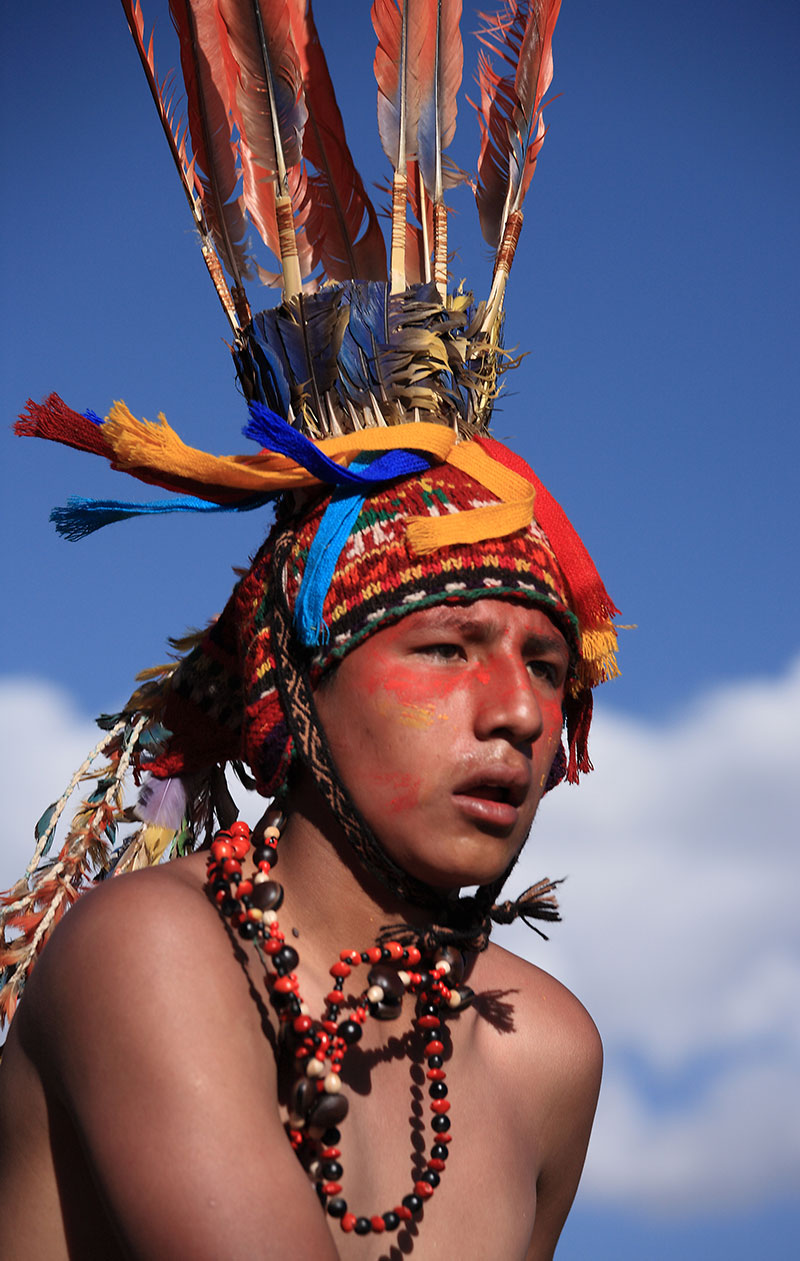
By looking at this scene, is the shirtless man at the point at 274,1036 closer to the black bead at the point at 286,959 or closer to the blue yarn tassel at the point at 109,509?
the black bead at the point at 286,959

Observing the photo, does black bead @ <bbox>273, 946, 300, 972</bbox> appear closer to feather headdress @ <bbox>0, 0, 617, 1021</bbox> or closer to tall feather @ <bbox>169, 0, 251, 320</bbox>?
feather headdress @ <bbox>0, 0, 617, 1021</bbox>

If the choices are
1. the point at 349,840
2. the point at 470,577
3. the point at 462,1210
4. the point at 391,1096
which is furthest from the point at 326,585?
the point at 462,1210

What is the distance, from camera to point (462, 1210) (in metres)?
2.86

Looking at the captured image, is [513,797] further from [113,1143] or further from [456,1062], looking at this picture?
[113,1143]

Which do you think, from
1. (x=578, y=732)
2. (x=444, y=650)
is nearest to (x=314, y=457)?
(x=444, y=650)

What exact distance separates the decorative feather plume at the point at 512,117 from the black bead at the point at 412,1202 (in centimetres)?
244

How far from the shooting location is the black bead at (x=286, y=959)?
2.67m

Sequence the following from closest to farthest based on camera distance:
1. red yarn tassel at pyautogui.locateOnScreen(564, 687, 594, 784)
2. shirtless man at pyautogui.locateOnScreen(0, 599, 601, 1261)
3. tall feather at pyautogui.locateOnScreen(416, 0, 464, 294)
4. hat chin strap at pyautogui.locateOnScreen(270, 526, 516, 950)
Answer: shirtless man at pyautogui.locateOnScreen(0, 599, 601, 1261)
hat chin strap at pyautogui.locateOnScreen(270, 526, 516, 950)
red yarn tassel at pyautogui.locateOnScreen(564, 687, 594, 784)
tall feather at pyautogui.locateOnScreen(416, 0, 464, 294)

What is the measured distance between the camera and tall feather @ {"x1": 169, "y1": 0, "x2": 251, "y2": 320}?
11.7 ft

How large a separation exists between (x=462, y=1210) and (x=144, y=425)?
1949 millimetres

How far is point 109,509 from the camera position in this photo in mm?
3244

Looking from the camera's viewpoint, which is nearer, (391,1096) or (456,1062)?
(391,1096)

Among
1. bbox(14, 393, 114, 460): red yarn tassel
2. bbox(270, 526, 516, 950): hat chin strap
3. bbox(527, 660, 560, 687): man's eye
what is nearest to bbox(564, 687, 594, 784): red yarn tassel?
bbox(527, 660, 560, 687): man's eye

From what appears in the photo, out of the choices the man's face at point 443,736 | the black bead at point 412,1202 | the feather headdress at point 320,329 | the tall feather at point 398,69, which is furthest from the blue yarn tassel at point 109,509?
the black bead at point 412,1202
